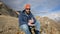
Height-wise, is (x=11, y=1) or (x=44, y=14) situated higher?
(x=11, y=1)

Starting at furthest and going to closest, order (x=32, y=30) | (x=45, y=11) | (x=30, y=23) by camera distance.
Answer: (x=45, y=11) → (x=32, y=30) → (x=30, y=23)

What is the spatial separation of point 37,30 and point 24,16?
0.32 meters

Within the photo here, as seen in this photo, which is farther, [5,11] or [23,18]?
[5,11]

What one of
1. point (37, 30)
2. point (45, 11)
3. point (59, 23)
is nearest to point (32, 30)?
point (37, 30)

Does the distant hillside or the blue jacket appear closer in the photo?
the blue jacket

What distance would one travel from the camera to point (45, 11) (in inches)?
172

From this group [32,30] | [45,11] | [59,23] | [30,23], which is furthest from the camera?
[59,23]

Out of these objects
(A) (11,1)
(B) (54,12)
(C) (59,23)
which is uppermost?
(A) (11,1)

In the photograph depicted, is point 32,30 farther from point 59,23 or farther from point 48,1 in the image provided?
point 59,23

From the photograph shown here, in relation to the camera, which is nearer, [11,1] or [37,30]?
[37,30]

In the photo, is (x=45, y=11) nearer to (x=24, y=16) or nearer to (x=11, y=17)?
(x=11, y=17)

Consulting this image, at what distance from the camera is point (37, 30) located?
310 centimetres

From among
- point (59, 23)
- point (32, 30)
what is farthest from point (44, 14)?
point (32, 30)

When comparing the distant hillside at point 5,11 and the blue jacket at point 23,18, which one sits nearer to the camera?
the blue jacket at point 23,18
